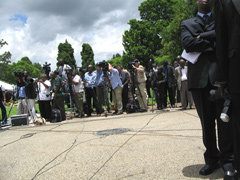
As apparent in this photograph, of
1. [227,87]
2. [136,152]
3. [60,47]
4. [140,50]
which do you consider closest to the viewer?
[227,87]

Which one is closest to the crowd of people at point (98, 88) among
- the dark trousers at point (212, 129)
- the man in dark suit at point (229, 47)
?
the dark trousers at point (212, 129)

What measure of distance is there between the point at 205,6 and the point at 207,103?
1.14 meters

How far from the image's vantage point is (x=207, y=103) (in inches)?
109

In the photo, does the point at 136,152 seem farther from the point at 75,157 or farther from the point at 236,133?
the point at 236,133

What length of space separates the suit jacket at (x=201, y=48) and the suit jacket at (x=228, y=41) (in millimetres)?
633

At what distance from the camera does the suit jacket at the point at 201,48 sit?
268 cm

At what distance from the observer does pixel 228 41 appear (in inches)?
77.1

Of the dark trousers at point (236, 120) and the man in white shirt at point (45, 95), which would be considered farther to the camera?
the man in white shirt at point (45, 95)

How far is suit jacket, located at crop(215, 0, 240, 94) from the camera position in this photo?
72.4 inches

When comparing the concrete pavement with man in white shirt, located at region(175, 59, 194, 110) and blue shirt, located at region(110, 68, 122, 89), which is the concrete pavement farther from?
blue shirt, located at region(110, 68, 122, 89)

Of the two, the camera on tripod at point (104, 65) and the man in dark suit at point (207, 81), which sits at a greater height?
the camera on tripod at point (104, 65)

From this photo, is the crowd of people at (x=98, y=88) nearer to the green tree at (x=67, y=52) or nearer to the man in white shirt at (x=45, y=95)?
the man in white shirt at (x=45, y=95)

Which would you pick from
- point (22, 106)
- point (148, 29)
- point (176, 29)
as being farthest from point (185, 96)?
point (148, 29)

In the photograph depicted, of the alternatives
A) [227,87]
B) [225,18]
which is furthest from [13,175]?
[225,18]
